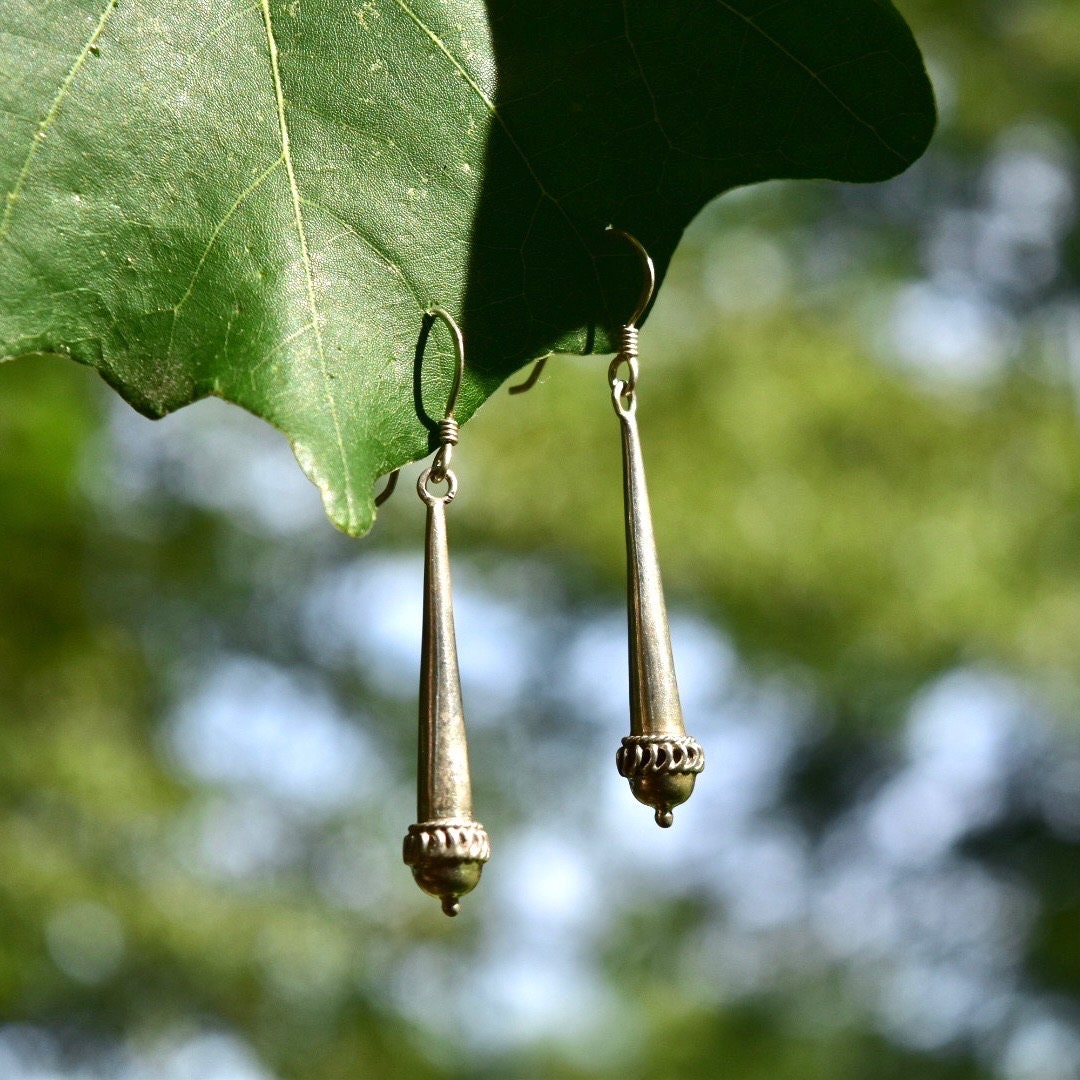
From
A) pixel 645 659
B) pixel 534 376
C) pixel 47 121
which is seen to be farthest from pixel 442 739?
pixel 47 121

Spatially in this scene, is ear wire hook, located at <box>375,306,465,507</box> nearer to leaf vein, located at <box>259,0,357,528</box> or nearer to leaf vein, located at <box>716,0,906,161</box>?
leaf vein, located at <box>259,0,357,528</box>

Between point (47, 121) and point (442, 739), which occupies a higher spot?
point (47, 121)

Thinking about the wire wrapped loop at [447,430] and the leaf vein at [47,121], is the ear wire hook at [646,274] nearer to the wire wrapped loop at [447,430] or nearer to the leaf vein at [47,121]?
the wire wrapped loop at [447,430]

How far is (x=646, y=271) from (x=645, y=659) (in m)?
0.23

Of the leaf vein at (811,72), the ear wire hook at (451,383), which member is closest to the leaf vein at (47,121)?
the ear wire hook at (451,383)

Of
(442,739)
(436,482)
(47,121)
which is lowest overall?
(442,739)

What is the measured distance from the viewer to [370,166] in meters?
0.79

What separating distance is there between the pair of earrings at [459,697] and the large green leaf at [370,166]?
0.09ft

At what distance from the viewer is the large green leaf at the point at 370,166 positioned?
75cm

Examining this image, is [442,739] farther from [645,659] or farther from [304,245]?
[304,245]

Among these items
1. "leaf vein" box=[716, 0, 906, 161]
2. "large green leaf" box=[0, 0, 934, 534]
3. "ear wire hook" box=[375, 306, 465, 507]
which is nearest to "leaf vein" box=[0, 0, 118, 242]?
"large green leaf" box=[0, 0, 934, 534]

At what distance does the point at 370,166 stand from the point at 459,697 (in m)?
0.30

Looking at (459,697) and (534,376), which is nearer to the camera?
(459,697)

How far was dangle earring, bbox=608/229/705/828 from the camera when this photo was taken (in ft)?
2.57
